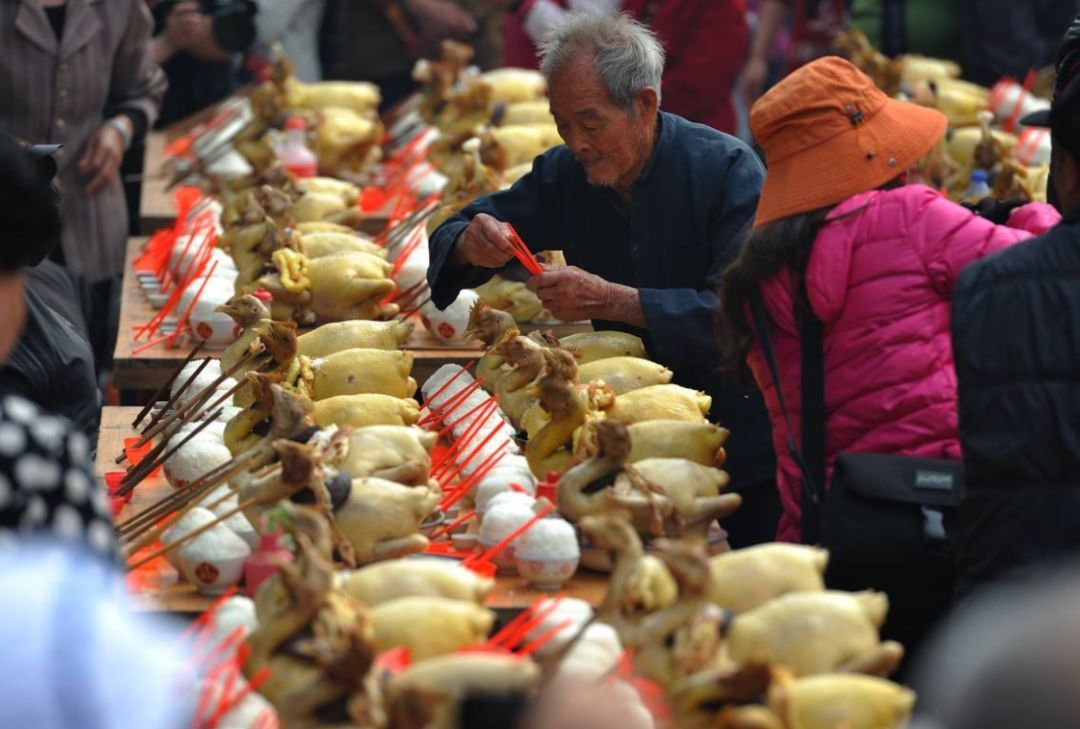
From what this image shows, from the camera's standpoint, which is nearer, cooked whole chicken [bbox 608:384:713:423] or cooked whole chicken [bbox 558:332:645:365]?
cooked whole chicken [bbox 608:384:713:423]

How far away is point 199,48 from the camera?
7582 millimetres

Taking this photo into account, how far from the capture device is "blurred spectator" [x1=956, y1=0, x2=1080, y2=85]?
7.58 m

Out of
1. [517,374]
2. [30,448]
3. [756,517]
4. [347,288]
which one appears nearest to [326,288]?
[347,288]

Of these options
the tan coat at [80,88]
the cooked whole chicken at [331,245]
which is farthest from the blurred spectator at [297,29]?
the cooked whole chicken at [331,245]

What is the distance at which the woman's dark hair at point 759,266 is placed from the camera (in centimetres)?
312

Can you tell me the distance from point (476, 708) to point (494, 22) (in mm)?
7431

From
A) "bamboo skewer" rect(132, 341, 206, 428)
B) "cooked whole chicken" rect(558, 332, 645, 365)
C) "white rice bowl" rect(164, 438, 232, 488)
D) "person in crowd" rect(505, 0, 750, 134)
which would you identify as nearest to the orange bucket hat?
"cooked whole chicken" rect(558, 332, 645, 365)

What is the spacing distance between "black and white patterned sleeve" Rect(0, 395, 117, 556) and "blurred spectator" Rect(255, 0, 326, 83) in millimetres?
6306

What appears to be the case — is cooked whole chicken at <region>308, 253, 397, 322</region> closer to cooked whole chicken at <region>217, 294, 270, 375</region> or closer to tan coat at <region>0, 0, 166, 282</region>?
cooked whole chicken at <region>217, 294, 270, 375</region>

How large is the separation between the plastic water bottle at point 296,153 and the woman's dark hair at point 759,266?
3.21 m

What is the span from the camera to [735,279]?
319cm

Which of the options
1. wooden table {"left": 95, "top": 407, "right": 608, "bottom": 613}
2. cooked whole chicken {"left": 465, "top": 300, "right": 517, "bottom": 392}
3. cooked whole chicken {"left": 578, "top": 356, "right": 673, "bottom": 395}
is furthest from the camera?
cooked whole chicken {"left": 465, "top": 300, "right": 517, "bottom": 392}

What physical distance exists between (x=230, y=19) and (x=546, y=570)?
4.79m

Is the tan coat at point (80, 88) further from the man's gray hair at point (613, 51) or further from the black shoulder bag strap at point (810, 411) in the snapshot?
the black shoulder bag strap at point (810, 411)
